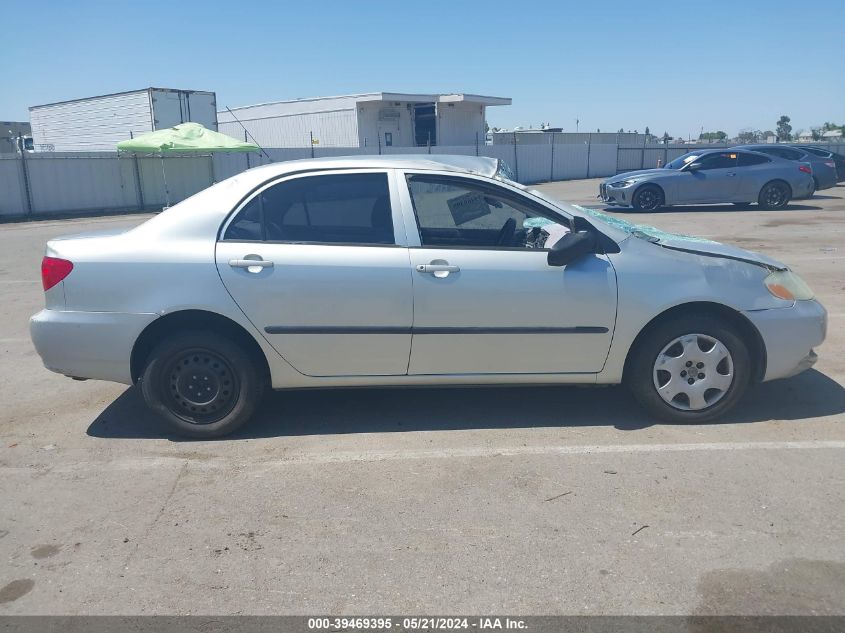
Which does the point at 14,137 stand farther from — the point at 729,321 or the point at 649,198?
the point at 729,321

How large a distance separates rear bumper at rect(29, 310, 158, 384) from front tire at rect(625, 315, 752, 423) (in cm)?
302

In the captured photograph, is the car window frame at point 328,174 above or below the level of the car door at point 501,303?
above

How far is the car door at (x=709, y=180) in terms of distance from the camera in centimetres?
1709

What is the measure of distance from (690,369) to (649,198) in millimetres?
13698

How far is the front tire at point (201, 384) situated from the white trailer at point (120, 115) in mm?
28395

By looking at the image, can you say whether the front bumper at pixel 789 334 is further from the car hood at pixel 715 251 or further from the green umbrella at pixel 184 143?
the green umbrella at pixel 184 143

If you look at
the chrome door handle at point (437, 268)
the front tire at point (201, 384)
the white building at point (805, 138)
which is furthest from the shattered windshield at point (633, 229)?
the white building at point (805, 138)

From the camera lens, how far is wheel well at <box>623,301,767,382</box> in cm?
444

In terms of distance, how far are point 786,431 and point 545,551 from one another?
214 cm

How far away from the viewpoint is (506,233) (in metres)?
4.89

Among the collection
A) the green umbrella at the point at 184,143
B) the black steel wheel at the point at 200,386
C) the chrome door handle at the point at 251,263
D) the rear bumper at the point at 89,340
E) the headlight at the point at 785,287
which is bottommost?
the black steel wheel at the point at 200,386

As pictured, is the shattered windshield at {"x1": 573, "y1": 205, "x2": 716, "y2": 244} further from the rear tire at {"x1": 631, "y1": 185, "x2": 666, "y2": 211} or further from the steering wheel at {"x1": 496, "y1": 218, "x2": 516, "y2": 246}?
the rear tire at {"x1": 631, "y1": 185, "x2": 666, "y2": 211}

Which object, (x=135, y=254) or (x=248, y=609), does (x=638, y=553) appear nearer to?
(x=248, y=609)

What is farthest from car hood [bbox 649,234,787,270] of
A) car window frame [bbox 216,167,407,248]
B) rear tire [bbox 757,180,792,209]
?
rear tire [bbox 757,180,792,209]
